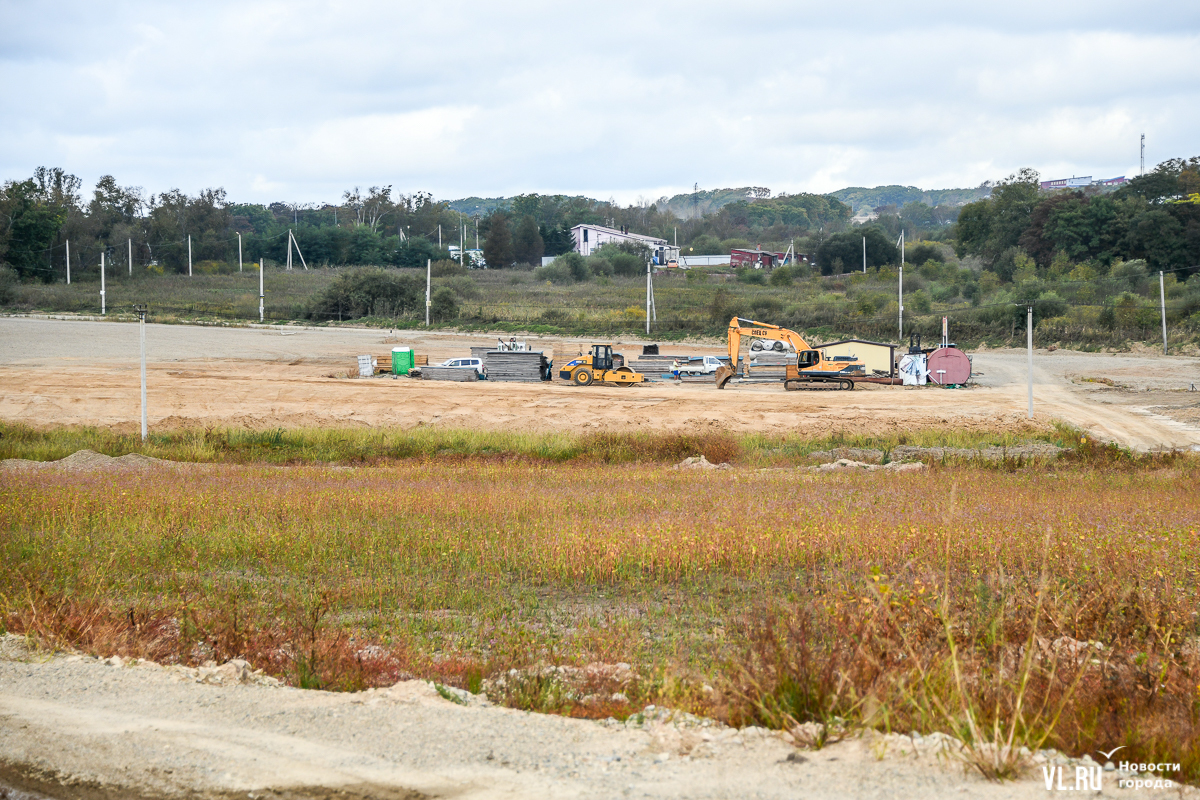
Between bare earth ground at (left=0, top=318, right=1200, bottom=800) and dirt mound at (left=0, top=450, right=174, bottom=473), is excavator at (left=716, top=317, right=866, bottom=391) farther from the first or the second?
bare earth ground at (left=0, top=318, right=1200, bottom=800)

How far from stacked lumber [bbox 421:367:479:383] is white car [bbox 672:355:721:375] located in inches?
391

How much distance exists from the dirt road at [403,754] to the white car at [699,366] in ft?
124

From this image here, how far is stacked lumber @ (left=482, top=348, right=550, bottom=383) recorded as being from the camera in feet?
137

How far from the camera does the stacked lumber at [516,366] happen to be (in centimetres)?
4175

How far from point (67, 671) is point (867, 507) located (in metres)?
9.99

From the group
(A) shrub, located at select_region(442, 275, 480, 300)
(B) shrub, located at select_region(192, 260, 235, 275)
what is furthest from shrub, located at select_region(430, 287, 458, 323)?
(B) shrub, located at select_region(192, 260, 235, 275)

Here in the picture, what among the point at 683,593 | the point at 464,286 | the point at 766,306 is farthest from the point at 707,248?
the point at 683,593

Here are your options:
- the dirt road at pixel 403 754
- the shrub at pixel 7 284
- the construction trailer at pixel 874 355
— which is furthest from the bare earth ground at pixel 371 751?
the shrub at pixel 7 284

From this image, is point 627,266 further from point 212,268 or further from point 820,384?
point 820,384

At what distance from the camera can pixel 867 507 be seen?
1267 centimetres

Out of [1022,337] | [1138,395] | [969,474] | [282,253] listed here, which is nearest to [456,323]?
[1022,337]

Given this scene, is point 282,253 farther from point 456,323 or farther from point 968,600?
point 968,600

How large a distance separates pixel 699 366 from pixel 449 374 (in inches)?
484

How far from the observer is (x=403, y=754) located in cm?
509
